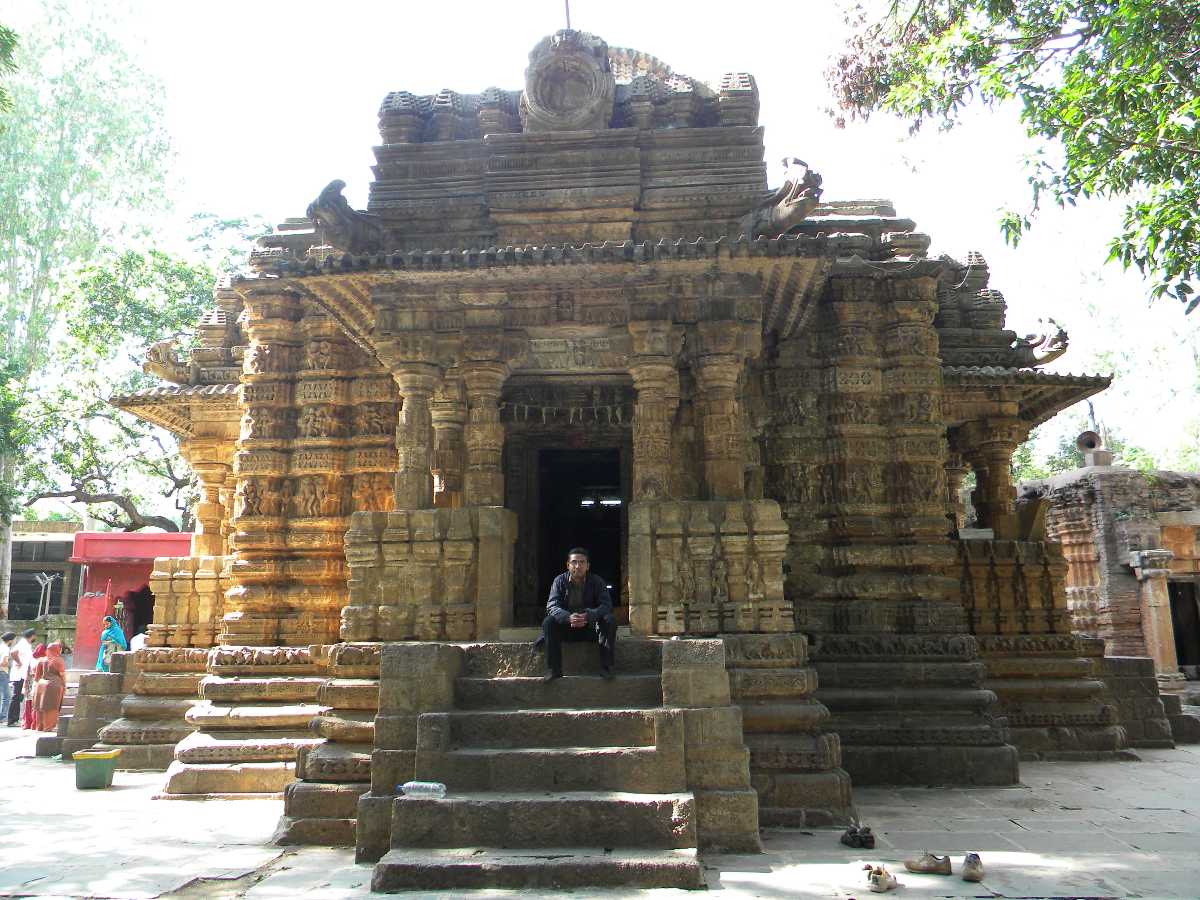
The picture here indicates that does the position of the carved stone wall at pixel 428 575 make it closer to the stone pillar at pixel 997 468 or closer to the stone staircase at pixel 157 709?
the stone staircase at pixel 157 709

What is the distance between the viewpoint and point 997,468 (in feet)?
40.7

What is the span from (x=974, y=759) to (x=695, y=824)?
4.47 m

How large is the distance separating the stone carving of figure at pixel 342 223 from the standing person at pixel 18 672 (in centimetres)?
1237

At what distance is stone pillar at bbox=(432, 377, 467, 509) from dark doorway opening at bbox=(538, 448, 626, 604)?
252 centimetres

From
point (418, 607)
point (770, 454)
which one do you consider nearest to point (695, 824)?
point (418, 607)

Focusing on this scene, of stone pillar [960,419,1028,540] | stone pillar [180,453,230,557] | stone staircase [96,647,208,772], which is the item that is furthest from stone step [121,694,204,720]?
stone pillar [960,419,1028,540]

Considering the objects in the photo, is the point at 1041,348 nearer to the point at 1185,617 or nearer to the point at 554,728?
the point at 554,728

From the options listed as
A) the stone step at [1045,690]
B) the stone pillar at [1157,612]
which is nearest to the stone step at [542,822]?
the stone step at [1045,690]

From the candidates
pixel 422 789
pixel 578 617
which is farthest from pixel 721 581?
pixel 422 789

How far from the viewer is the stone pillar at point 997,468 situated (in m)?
12.2

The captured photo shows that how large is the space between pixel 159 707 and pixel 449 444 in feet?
16.6

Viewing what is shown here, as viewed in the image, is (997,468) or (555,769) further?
(997,468)

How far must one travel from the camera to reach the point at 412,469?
8648 mm

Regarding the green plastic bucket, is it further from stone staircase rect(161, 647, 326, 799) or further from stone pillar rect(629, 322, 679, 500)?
stone pillar rect(629, 322, 679, 500)
